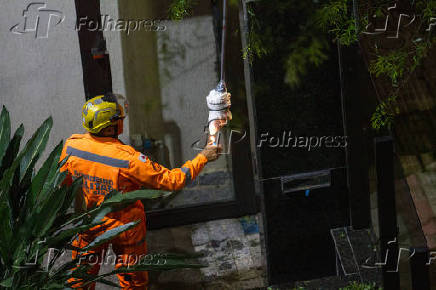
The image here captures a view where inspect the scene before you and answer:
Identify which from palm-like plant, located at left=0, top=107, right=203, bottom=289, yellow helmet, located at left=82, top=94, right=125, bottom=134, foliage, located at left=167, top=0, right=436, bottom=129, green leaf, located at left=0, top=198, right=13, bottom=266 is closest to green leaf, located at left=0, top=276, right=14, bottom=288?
palm-like plant, located at left=0, top=107, right=203, bottom=289

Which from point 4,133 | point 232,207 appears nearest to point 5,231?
point 4,133

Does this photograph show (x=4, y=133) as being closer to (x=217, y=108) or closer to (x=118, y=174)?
(x=118, y=174)

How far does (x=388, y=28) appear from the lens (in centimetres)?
470

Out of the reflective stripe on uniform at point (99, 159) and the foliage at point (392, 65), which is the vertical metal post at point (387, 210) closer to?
the foliage at point (392, 65)

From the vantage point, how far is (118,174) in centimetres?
457

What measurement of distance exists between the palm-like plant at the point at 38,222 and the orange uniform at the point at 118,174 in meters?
0.75

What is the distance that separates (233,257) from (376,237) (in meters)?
1.44

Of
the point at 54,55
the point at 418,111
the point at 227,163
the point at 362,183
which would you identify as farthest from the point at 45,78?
the point at 418,111

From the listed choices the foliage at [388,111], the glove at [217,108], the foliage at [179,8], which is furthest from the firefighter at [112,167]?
the foliage at [179,8]

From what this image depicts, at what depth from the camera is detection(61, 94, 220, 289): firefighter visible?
4570 mm

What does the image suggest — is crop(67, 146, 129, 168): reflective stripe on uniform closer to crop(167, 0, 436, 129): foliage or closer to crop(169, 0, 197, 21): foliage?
crop(167, 0, 436, 129): foliage

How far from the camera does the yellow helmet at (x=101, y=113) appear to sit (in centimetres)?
457

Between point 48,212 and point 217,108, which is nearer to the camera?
point 48,212

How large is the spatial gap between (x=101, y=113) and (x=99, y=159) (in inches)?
12.5
